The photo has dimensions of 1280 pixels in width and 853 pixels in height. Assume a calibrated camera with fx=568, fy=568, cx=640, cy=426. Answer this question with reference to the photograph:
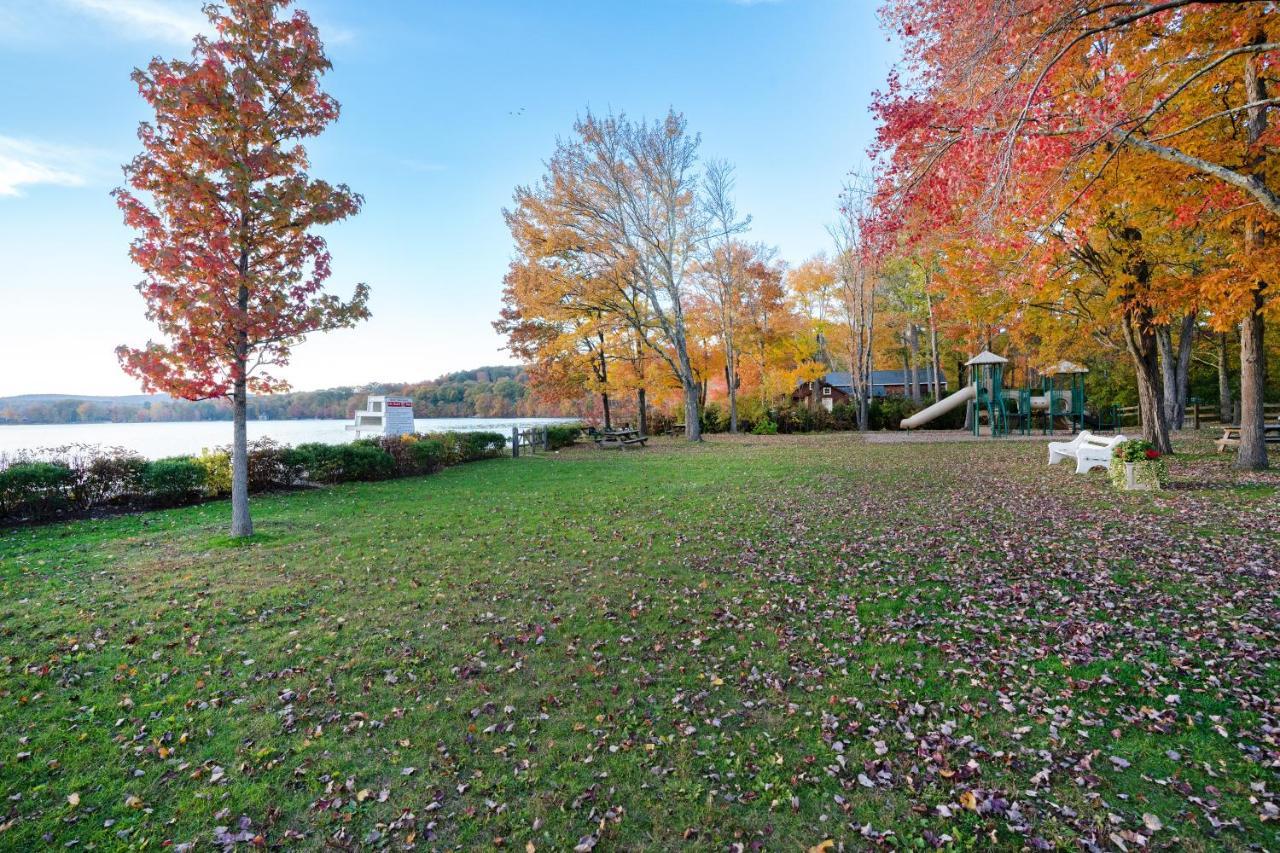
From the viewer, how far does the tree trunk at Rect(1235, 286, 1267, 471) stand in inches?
407

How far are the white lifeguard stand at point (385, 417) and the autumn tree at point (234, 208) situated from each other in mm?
10490

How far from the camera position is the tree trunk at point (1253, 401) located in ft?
33.9

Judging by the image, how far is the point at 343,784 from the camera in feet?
9.69

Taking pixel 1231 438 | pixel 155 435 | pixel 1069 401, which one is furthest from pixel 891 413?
pixel 155 435

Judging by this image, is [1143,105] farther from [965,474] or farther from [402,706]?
[402,706]

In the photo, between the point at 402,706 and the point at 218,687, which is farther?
the point at 218,687

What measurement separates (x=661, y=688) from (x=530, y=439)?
1931 centimetres

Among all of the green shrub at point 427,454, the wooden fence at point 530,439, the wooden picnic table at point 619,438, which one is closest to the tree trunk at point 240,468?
the green shrub at point 427,454

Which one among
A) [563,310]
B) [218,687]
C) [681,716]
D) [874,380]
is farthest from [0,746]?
[874,380]

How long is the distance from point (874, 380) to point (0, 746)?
164ft

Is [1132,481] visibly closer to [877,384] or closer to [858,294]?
[858,294]

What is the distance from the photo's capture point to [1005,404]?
81.1 ft

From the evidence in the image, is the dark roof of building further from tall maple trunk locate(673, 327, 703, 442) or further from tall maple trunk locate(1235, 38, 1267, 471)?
tall maple trunk locate(1235, 38, 1267, 471)

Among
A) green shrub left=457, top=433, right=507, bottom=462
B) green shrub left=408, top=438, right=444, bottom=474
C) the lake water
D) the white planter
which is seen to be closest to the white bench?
the white planter
